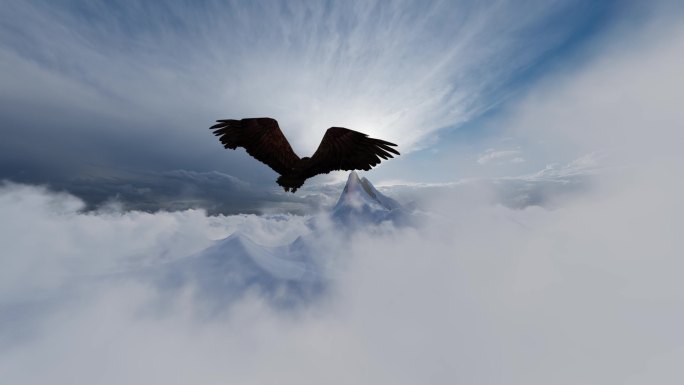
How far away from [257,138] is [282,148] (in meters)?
1.28

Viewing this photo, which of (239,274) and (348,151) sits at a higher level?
(348,151)

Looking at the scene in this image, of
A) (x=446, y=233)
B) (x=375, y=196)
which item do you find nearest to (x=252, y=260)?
(x=375, y=196)

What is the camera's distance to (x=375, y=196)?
9638cm

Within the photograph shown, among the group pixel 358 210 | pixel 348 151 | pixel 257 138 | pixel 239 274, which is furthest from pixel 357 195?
pixel 348 151

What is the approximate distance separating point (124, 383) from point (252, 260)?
23.6 metres

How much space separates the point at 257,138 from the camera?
11.4 m

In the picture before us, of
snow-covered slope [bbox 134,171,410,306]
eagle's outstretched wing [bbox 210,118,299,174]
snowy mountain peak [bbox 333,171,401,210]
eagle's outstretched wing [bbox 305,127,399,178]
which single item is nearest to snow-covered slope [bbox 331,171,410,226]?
snowy mountain peak [bbox 333,171,401,210]

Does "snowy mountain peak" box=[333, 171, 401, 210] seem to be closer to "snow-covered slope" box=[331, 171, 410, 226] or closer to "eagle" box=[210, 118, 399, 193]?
"snow-covered slope" box=[331, 171, 410, 226]

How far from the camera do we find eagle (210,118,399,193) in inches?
376

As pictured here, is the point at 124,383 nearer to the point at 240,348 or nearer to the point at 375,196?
the point at 240,348

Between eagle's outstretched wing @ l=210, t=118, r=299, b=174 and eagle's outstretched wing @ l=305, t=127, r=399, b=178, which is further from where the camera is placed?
eagle's outstretched wing @ l=210, t=118, r=299, b=174

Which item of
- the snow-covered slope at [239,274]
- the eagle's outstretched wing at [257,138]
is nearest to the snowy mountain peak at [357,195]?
the snow-covered slope at [239,274]

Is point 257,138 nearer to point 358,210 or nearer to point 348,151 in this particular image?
point 348,151

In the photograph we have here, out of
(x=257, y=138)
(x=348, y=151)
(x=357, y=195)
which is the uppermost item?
(x=257, y=138)
